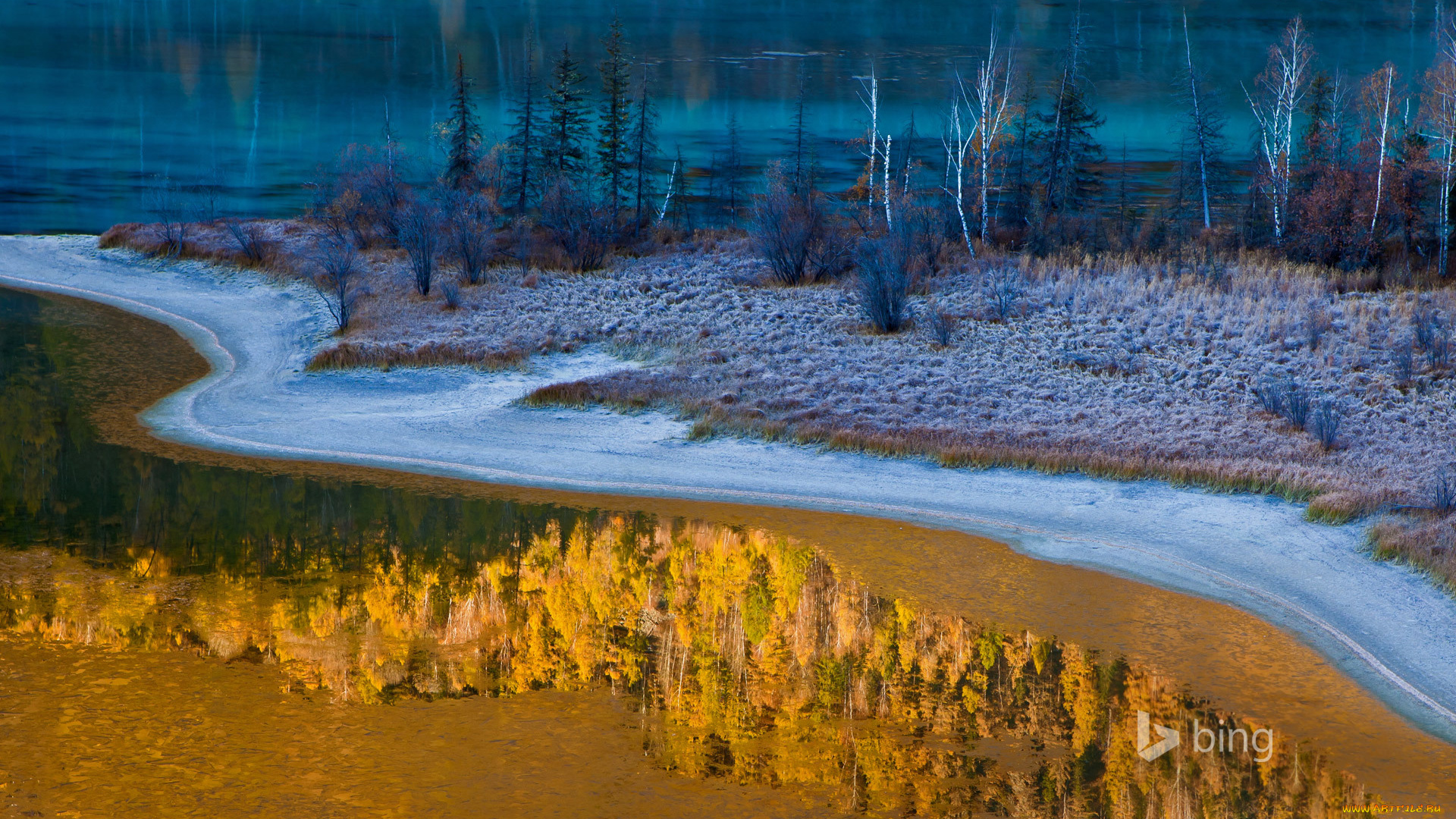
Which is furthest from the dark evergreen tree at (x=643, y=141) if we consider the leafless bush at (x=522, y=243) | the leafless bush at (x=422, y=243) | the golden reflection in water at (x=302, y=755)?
the golden reflection in water at (x=302, y=755)

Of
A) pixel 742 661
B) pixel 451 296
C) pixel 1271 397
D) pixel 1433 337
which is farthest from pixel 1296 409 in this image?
pixel 451 296

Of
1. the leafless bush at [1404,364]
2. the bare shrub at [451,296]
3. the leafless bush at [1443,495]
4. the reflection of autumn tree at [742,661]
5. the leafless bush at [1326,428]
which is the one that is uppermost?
the bare shrub at [451,296]

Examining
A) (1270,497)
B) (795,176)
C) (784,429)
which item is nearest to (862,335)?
(784,429)

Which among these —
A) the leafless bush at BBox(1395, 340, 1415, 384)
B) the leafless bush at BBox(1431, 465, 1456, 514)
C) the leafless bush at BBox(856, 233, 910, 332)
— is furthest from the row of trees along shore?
the leafless bush at BBox(1431, 465, 1456, 514)

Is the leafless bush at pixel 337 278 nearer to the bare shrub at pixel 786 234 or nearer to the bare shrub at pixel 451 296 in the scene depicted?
the bare shrub at pixel 451 296

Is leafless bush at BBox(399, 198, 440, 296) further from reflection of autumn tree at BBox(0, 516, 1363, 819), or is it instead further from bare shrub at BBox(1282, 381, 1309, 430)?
bare shrub at BBox(1282, 381, 1309, 430)

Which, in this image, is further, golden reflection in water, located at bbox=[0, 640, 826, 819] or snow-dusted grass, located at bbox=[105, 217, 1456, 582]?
snow-dusted grass, located at bbox=[105, 217, 1456, 582]
